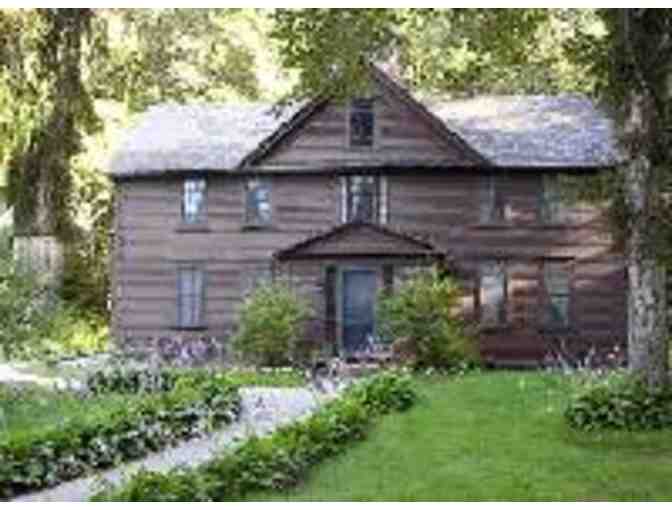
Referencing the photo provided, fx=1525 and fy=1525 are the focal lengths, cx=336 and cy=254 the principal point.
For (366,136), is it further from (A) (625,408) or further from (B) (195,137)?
(A) (625,408)

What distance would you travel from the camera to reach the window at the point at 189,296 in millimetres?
35094

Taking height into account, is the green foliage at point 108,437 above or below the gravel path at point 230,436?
above

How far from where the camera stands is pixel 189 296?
35.2 metres

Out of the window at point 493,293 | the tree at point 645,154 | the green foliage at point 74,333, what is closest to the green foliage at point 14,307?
the tree at point 645,154

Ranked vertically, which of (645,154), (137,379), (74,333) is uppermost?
(645,154)

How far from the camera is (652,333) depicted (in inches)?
768

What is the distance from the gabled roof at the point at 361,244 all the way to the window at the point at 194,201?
2566 millimetres

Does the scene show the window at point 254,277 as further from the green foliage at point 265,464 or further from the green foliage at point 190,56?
the green foliage at point 265,464

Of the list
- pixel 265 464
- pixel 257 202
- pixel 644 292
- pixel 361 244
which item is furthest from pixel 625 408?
pixel 257 202

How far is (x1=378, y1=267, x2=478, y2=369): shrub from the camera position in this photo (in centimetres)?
2945

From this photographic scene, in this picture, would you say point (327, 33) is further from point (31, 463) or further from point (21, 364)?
point (21, 364)

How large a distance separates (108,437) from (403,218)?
18304 mm

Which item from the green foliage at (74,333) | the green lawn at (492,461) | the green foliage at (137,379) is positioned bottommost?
the green foliage at (74,333)
